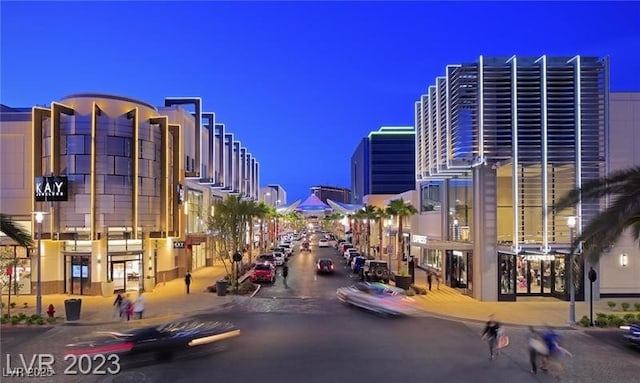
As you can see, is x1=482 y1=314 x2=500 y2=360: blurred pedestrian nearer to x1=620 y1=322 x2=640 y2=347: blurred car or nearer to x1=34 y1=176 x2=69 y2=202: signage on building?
x1=620 y1=322 x2=640 y2=347: blurred car

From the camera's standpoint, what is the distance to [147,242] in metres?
35.4

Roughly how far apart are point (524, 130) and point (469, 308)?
1040cm

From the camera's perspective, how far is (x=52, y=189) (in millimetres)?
31062

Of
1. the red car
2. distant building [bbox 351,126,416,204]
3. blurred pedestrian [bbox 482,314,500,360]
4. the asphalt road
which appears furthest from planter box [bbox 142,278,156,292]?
distant building [bbox 351,126,416,204]

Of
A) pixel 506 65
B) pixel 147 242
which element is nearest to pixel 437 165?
pixel 506 65

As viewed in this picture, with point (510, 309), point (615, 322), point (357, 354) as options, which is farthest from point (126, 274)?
point (615, 322)

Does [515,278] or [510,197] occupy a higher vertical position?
[510,197]

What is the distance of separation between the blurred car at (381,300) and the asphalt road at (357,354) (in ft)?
1.68

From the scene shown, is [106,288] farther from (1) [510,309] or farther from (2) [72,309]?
(1) [510,309]

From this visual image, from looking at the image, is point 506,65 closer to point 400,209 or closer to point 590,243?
point 590,243

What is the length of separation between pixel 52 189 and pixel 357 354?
75.4 ft

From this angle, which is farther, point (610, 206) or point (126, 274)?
point (126, 274)

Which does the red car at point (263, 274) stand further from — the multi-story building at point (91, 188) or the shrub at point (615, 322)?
the shrub at point (615, 322)

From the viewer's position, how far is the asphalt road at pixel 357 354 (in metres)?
14.7
